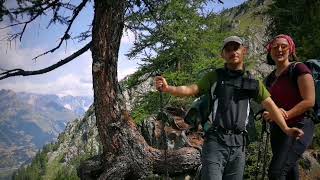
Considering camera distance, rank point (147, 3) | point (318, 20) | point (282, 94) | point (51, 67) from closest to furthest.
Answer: point (282, 94) → point (51, 67) → point (147, 3) → point (318, 20)

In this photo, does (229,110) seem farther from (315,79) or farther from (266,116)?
(315,79)

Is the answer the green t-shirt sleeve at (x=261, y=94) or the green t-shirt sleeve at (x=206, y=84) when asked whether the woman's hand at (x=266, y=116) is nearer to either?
the green t-shirt sleeve at (x=261, y=94)

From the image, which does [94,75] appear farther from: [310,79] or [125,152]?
[310,79]

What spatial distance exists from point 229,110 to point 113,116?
3.43 meters

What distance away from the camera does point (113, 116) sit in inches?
275

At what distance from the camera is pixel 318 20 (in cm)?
1714

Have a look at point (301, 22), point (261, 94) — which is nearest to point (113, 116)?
point (261, 94)

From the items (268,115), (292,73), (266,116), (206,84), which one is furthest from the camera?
(266,116)

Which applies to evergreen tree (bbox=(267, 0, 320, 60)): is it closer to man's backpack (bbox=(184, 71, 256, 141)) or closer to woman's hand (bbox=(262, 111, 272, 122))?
woman's hand (bbox=(262, 111, 272, 122))

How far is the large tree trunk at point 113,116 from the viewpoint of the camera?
692 cm

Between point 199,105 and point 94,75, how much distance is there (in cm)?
331

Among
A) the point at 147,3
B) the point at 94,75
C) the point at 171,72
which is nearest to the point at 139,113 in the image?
the point at 171,72

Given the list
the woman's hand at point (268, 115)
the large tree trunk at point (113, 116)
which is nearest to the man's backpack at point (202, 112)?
the woman's hand at point (268, 115)

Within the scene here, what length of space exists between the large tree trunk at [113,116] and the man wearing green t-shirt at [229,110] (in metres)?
3.00
